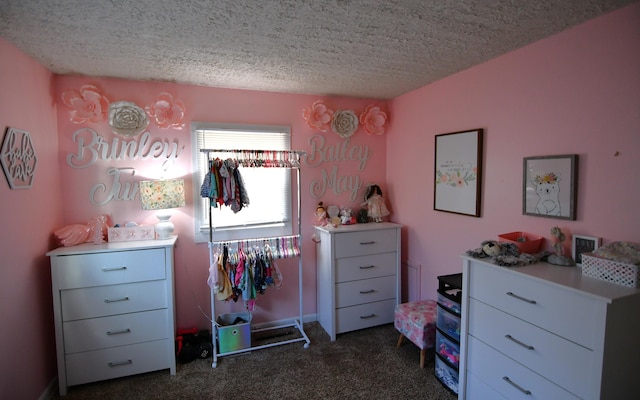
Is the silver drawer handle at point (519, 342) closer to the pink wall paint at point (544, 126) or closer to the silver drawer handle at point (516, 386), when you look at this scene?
the silver drawer handle at point (516, 386)

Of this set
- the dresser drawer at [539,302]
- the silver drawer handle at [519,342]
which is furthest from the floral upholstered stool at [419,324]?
the silver drawer handle at [519,342]

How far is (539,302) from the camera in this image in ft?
5.24

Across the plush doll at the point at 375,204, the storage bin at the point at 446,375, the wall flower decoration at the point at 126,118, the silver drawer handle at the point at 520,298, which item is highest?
the wall flower decoration at the point at 126,118

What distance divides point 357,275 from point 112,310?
Result: 199cm

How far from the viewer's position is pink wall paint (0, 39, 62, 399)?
1.85 meters

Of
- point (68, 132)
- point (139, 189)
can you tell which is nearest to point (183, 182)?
point (139, 189)

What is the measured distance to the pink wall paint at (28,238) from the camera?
1849mm

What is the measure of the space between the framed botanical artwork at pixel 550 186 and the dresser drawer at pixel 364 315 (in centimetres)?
159

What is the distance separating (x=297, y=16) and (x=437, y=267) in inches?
93.0

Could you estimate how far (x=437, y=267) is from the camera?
293 cm

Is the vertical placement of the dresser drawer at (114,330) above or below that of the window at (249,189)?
below

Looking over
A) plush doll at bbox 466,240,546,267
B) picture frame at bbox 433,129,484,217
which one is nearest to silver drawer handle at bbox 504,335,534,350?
plush doll at bbox 466,240,546,267

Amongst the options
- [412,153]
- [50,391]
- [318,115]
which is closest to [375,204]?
[412,153]

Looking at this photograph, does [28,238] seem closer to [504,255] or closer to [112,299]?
[112,299]
